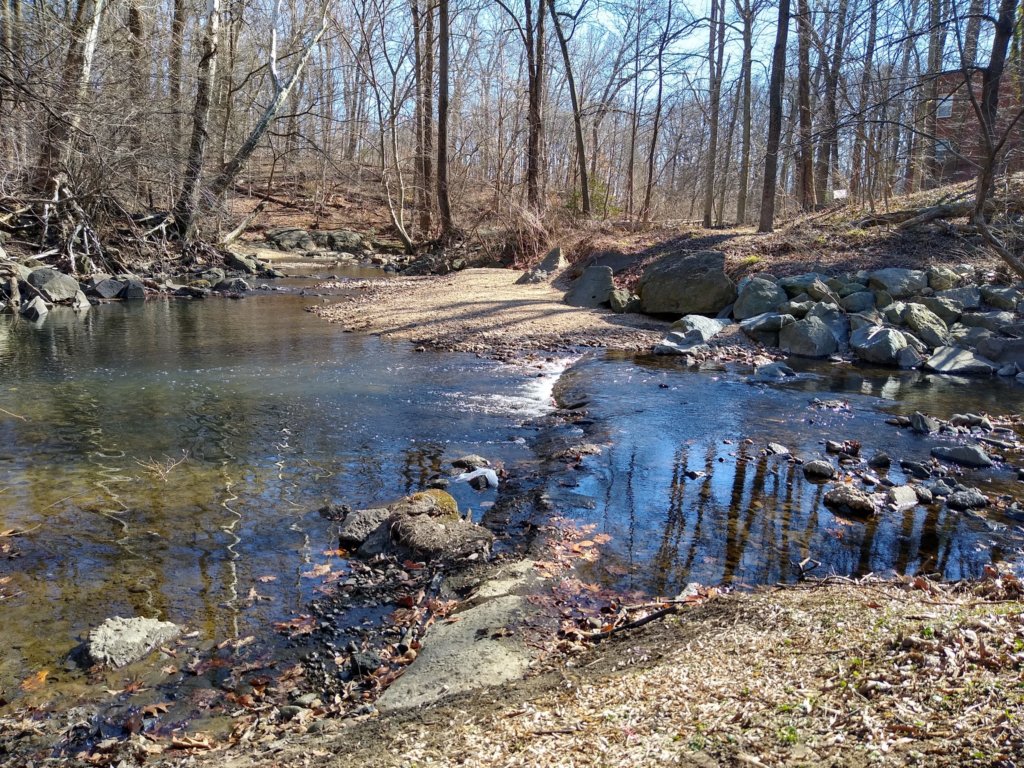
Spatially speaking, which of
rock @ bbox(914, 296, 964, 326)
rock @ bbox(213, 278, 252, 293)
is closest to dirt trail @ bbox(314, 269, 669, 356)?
rock @ bbox(213, 278, 252, 293)

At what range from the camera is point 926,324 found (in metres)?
12.5

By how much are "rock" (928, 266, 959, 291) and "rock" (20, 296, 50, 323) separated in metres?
16.7

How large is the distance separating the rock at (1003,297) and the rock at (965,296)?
15 cm

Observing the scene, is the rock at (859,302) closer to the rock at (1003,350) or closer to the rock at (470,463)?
the rock at (1003,350)

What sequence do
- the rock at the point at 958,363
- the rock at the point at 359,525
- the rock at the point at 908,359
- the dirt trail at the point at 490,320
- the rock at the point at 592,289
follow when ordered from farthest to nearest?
the rock at the point at 592,289
the dirt trail at the point at 490,320
the rock at the point at 908,359
the rock at the point at 958,363
the rock at the point at 359,525

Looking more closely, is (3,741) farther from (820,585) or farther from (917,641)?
(820,585)

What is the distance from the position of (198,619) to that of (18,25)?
8.50m

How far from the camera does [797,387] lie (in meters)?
10.4

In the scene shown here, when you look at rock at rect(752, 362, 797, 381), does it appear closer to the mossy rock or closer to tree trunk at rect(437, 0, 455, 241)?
the mossy rock

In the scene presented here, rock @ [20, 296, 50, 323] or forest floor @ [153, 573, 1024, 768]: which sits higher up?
rock @ [20, 296, 50, 323]

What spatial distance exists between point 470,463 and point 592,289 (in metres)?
10.0

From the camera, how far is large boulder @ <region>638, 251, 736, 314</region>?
14711 millimetres

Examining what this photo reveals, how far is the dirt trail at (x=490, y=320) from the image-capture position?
1330cm

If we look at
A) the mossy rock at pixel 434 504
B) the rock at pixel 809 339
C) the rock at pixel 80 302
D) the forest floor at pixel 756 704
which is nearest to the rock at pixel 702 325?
the rock at pixel 809 339
